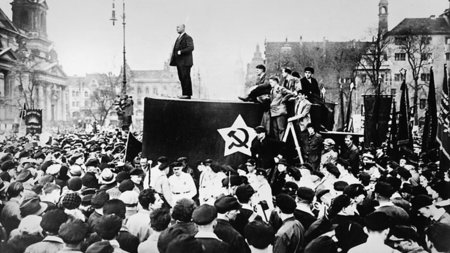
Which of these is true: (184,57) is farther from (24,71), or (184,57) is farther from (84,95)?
(84,95)

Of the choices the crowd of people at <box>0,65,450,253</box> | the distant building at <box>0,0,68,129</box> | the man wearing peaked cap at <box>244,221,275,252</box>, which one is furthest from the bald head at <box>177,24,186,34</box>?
the distant building at <box>0,0,68,129</box>

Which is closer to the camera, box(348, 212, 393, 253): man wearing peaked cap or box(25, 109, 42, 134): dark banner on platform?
box(348, 212, 393, 253): man wearing peaked cap

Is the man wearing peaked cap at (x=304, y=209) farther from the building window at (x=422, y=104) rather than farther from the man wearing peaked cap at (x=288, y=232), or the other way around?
the building window at (x=422, y=104)

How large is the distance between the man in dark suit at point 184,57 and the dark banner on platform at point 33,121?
10.9m

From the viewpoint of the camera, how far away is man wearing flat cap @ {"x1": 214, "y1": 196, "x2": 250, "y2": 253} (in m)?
4.40

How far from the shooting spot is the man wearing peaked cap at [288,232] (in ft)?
15.1

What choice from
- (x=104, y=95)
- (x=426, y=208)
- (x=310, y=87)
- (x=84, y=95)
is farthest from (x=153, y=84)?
(x=426, y=208)

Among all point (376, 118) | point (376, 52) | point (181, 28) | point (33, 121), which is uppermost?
point (376, 52)

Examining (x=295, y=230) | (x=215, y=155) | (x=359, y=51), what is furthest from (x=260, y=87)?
(x=359, y=51)

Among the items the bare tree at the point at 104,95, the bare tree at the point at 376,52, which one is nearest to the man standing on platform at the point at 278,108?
the bare tree at the point at 376,52

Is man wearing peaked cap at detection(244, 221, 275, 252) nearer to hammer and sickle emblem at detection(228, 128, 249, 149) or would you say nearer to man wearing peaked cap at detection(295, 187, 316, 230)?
man wearing peaked cap at detection(295, 187, 316, 230)

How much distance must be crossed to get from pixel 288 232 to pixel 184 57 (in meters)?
6.06

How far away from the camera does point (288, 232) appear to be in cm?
467

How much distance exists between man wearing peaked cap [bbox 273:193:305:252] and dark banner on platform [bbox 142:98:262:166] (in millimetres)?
4275
